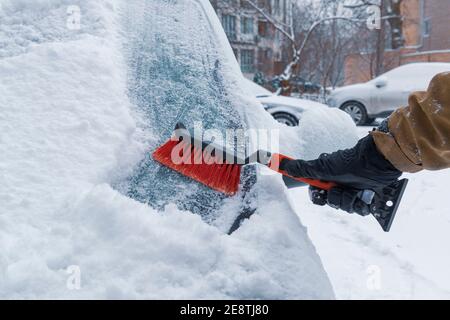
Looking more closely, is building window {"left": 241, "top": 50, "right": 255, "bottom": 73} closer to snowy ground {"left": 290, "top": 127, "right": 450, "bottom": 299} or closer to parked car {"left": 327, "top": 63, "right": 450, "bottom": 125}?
parked car {"left": 327, "top": 63, "right": 450, "bottom": 125}

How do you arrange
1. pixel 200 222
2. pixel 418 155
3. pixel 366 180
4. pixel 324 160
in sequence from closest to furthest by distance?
pixel 200 222 < pixel 418 155 < pixel 366 180 < pixel 324 160

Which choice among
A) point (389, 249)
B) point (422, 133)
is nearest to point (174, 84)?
point (422, 133)

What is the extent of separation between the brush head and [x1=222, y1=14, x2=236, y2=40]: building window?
14179mm

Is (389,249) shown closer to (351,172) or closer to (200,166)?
(351,172)

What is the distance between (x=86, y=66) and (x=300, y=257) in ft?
4.00

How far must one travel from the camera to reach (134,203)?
57.3 inches

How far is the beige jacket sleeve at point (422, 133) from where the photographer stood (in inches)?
59.2

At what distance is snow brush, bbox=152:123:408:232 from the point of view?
67.7 inches

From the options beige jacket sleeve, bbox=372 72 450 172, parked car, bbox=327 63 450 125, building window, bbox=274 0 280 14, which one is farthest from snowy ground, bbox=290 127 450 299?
building window, bbox=274 0 280 14

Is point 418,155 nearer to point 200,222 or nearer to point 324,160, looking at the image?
point 324,160

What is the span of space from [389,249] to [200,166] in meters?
1.73

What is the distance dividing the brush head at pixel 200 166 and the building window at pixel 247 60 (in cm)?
1967
